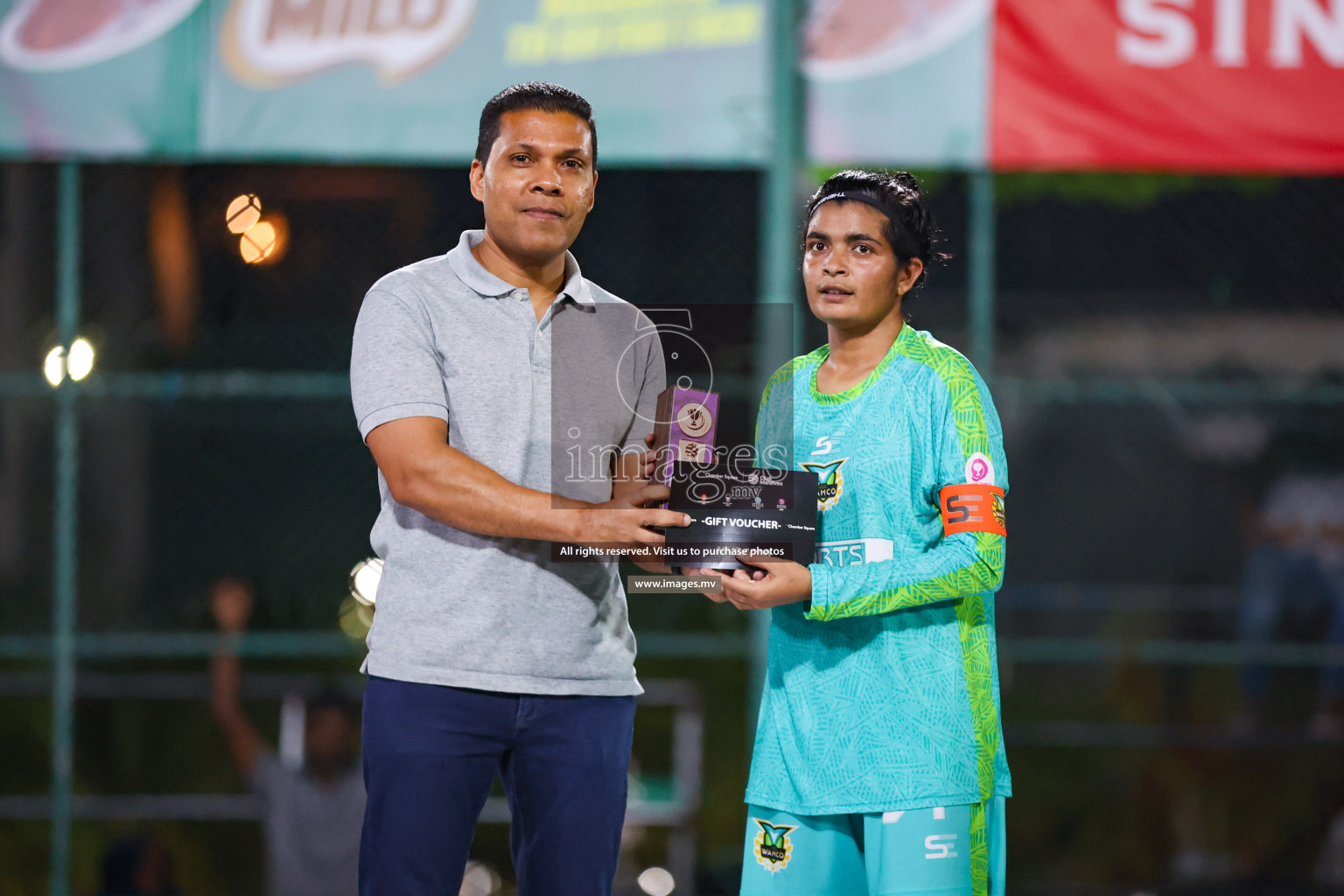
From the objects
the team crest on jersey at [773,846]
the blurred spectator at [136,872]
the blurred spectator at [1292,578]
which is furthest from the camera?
the blurred spectator at [1292,578]

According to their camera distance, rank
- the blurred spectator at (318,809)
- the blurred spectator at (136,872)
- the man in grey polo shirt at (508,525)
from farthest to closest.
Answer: the blurred spectator at (136,872) → the blurred spectator at (318,809) → the man in grey polo shirt at (508,525)

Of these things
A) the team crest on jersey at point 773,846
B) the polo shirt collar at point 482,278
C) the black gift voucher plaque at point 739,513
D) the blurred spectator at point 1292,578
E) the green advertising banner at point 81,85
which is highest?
the green advertising banner at point 81,85

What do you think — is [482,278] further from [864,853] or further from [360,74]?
[360,74]

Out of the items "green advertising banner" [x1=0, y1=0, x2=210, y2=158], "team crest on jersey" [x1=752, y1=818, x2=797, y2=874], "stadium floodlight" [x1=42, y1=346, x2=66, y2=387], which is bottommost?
"team crest on jersey" [x1=752, y1=818, x2=797, y2=874]

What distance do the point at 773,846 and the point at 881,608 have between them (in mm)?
511

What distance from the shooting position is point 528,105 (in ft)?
7.77

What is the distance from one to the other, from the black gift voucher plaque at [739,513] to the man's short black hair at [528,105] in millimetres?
693

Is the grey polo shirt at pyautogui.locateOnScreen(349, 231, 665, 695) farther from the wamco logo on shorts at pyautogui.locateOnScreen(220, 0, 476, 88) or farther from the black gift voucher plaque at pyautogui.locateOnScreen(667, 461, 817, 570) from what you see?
the wamco logo on shorts at pyautogui.locateOnScreen(220, 0, 476, 88)

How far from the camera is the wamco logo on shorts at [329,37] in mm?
4586

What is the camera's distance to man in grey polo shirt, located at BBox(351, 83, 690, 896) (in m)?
2.22

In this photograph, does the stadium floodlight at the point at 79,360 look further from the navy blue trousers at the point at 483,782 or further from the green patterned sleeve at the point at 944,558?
the green patterned sleeve at the point at 944,558

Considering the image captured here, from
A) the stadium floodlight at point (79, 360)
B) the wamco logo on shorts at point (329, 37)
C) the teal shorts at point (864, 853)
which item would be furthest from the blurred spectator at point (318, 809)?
the teal shorts at point (864, 853)

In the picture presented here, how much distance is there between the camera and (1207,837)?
885 centimetres

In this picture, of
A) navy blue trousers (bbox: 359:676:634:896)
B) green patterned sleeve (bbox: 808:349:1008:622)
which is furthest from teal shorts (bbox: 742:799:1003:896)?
green patterned sleeve (bbox: 808:349:1008:622)
